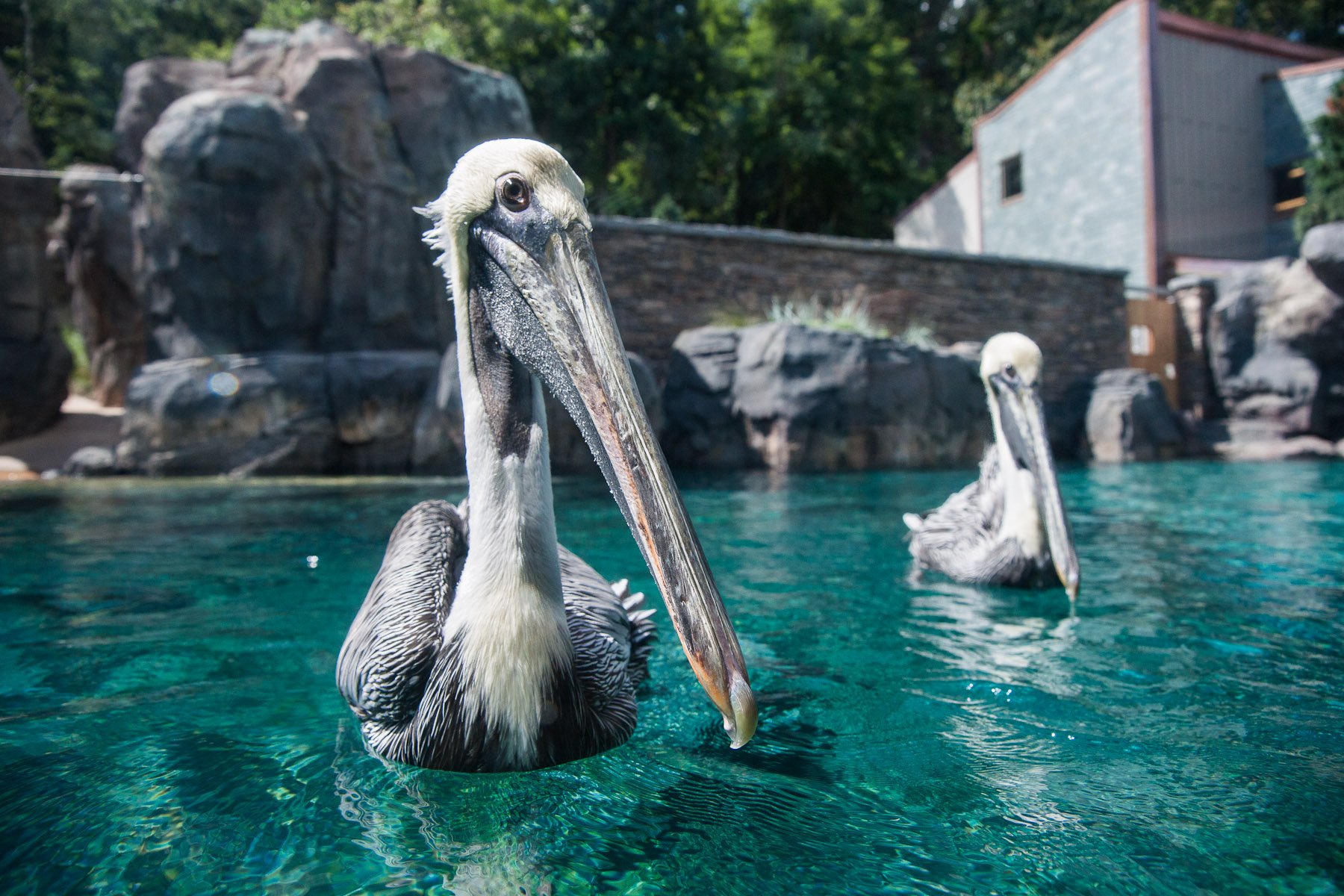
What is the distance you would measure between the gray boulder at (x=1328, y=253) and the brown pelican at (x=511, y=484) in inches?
720

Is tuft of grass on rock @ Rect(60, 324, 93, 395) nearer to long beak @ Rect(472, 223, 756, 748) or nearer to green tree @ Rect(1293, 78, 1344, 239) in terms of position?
long beak @ Rect(472, 223, 756, 748)

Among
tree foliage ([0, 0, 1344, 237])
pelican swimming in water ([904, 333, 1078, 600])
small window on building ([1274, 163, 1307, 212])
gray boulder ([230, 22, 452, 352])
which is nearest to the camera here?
pelican swimming in water ([904, 333, 1078, 600])

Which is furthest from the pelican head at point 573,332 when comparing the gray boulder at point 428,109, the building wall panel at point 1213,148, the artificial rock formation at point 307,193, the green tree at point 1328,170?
the green tree at point 1328,170

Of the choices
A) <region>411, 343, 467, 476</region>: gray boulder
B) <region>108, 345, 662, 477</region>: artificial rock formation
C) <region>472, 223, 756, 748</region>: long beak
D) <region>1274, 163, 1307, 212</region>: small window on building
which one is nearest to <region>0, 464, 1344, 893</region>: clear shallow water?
<region>472, 223, 756, 748</region>: long beak

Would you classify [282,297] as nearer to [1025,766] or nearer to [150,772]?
[150,772]

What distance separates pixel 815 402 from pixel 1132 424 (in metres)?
6.83

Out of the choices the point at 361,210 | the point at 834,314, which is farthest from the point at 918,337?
the point at 361,210

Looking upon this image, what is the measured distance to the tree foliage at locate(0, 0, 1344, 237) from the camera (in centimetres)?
2055

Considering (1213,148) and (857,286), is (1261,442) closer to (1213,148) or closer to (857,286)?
(857,286)

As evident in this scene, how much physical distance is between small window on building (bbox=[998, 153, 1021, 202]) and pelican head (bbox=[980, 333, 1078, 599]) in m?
20.3

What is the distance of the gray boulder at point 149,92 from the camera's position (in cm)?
1557

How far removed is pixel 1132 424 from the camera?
15820 mm

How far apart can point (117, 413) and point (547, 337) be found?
726 inches

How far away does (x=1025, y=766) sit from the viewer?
2344 mm
